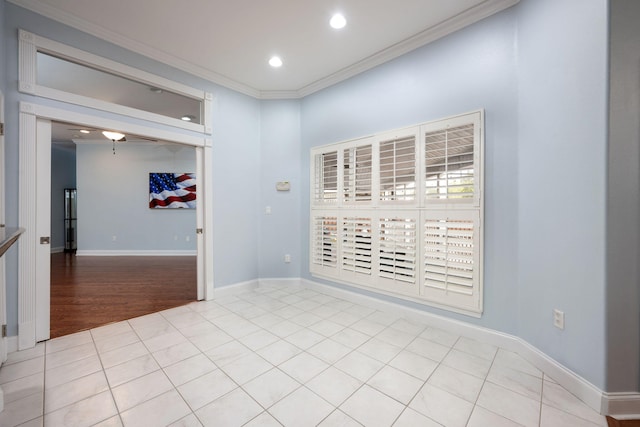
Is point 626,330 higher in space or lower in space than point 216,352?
higher

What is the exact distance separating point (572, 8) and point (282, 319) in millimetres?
3488

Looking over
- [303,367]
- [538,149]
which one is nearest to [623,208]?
[538,149]

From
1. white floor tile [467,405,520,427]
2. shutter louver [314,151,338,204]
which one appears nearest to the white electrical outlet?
white floor tile [467,405,520,427]

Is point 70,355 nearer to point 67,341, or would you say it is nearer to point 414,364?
point 67,341

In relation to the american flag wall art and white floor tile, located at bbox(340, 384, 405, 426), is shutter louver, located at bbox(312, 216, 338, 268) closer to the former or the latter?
white floor tile, located at bbox(340, 384, 405, 426)

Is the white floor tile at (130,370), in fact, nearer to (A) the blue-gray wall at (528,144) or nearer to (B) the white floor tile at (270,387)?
(B) the white floor tile at (270,387)

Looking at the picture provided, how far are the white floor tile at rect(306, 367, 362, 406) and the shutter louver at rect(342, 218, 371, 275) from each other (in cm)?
146

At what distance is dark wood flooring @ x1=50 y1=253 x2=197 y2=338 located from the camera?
2.99 metres

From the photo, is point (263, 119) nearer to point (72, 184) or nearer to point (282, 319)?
point (282, 319)

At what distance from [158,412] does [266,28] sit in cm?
324

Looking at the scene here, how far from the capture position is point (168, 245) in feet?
23.5

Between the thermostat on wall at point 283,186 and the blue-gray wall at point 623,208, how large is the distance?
10.9 ft

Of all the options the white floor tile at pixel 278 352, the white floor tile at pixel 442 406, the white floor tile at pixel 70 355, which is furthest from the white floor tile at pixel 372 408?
the white floor tile at pixel 70 355

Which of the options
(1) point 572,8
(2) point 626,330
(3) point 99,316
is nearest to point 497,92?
(1) point 572,8
